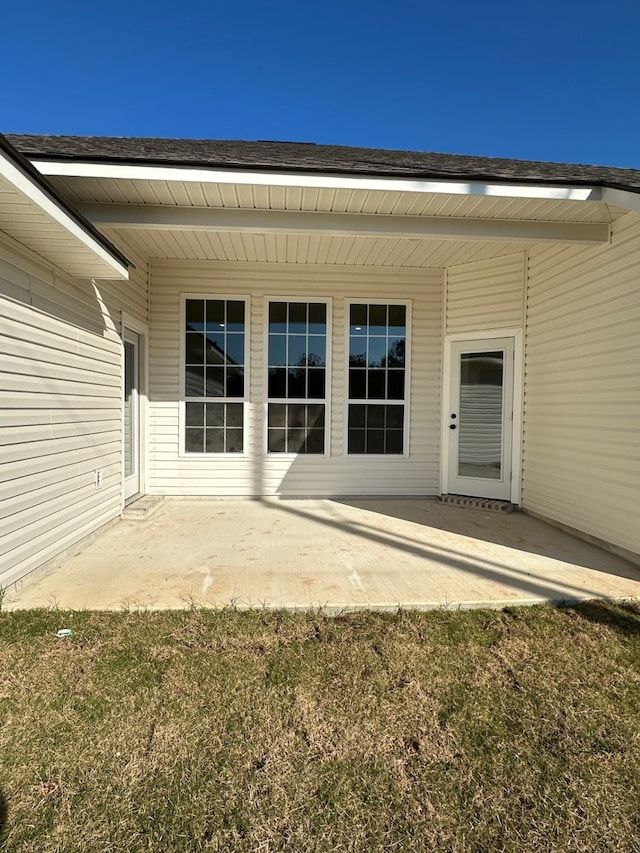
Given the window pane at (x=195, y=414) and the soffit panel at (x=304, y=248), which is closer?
the soffit panel at (x=304, y=248)

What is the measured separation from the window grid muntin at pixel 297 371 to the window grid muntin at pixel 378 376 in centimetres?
38

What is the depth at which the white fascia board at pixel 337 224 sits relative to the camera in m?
3.85

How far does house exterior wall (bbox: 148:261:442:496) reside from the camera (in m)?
5.76

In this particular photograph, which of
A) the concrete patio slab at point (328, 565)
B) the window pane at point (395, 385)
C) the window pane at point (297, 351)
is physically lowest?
the concrete patio slab at point (328, 565)

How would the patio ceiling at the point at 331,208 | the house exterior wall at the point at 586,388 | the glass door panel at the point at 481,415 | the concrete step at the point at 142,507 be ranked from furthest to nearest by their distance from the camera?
the glass door panel at the point at 481,415 → the concrete step at the point at 142,507 → the house exterior wall at the point at 586,388 → the patio ceiling at the point at 331,208

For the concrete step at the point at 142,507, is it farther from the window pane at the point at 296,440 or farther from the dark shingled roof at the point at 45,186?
the dark shingled roof at the point at 45,186

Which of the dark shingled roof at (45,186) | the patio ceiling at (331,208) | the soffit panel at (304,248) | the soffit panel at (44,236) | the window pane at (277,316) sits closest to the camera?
the dark shingled roof at (45,186)

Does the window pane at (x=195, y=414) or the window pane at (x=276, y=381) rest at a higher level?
the window pane at (x=276, y=381)

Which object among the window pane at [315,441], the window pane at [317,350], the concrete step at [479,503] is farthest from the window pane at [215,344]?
the concrete step at [479,503]

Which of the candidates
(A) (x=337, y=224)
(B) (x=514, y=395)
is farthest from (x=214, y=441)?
(B) (x=514, y=395)

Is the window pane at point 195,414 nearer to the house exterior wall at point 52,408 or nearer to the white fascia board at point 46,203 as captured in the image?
the house exterior wall at point 52,408

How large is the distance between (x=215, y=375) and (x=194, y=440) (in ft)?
2.98

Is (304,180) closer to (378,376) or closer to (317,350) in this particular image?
(317,350)

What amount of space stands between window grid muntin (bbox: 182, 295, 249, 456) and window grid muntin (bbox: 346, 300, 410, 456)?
4.77 ft
